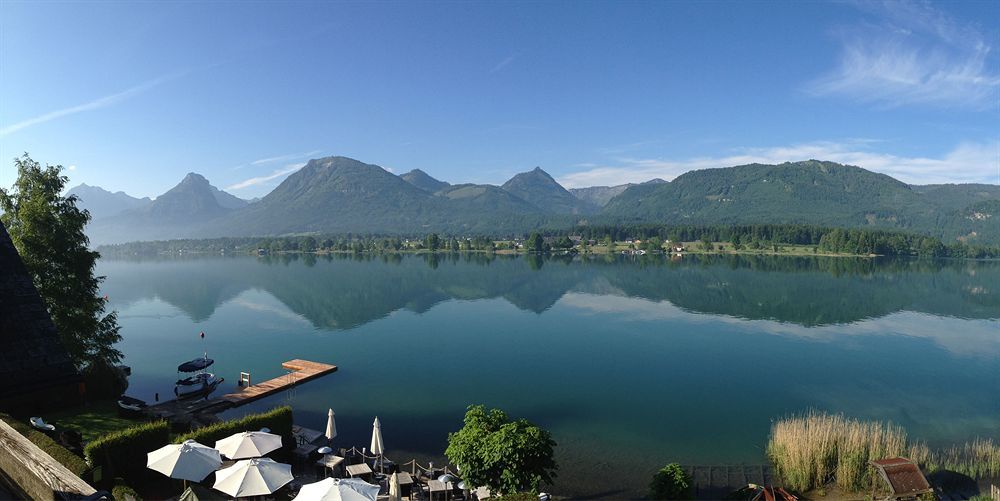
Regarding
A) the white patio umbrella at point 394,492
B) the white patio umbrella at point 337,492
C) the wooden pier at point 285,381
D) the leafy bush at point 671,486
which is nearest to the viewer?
the white patio umbrella at point 337,492

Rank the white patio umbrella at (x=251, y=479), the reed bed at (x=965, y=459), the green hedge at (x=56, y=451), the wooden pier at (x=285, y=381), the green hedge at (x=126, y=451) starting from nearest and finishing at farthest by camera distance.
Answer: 1. the green hedge at (x=56, y=451)
2. the white patio umbrella at (x=251, y=479)
3. the green hedge at (x=126, y=451)
4. the reed bed at (x=965, y=459)
5. the wooden pier at (x=285, y=381)

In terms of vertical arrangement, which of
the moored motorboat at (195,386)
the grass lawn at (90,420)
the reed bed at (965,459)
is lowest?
the reed bed at (965,459)

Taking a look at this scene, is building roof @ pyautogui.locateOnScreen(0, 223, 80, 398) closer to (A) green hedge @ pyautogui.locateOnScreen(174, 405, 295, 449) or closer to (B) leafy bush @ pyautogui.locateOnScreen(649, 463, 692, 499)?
(A) green hedge @ pyautogui.locateOnScreen(174, 405, 295, 449)

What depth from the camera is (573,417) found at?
1254 inches

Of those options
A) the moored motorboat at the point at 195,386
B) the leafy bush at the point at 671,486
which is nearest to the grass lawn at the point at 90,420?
the moored motorboat at the point at 195,386

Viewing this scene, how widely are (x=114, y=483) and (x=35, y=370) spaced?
7.67m

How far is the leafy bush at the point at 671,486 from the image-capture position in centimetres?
1791

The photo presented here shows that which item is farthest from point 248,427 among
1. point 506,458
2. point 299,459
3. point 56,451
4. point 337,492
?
point 506,458

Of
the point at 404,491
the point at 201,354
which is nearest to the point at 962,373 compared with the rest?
the point at 404,491

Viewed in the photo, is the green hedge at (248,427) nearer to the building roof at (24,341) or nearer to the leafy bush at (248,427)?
the leafy bush at (248,427)

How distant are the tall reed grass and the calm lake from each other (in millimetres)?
3277

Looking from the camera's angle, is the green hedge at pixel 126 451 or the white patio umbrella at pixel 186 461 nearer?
the white patio umbrella at pixel 186 461

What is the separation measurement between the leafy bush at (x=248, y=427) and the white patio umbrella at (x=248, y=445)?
253 centimetres

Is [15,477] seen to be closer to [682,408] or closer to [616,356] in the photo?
[682,408]
